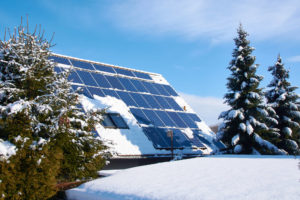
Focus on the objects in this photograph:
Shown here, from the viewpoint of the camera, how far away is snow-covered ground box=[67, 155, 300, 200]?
5.61 meters

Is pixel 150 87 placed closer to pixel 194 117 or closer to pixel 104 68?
pixel 104 68

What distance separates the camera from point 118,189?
24.0 feet

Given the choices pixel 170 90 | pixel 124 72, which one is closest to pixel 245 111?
pixel 170 90

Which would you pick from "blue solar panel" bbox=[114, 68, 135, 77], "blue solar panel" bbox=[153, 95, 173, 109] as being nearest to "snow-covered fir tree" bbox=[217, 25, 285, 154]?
"blue solar panel" bbox=[153, 95, 173, 109]

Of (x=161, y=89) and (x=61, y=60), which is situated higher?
(x=61, y=60)

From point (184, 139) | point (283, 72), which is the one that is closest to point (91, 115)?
point (184, 139)

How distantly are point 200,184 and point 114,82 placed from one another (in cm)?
1372

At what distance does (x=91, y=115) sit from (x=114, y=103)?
604cm

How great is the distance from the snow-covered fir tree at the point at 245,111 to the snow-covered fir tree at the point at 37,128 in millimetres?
10548

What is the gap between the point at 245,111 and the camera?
1848 cm

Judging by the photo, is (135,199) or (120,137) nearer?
(135,199)

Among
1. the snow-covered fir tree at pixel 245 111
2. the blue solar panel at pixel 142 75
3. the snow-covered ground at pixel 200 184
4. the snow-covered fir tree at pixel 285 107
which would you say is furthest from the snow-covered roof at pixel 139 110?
the snow-covered fir tree at pixel 285 107

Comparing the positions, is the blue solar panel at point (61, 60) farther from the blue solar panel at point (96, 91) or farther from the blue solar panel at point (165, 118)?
the blue solar panel at point (165, 118)

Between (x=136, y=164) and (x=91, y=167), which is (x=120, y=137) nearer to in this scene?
(x=136, y=164)
